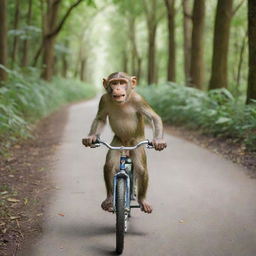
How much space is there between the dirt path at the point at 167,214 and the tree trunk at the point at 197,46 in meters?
7.67

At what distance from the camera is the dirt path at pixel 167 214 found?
3922mm

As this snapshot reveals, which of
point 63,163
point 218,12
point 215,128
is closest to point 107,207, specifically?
point 63,163

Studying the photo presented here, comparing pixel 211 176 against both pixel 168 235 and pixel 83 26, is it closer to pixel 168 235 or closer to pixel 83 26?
pixel 168 235

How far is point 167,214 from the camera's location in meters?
4.88

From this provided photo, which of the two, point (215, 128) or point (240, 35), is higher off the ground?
point (240, 35)

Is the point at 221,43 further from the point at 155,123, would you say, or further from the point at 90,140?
the point at 90,140

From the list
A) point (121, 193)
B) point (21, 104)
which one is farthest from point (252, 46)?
point (21, 104)

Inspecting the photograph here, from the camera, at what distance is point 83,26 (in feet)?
141

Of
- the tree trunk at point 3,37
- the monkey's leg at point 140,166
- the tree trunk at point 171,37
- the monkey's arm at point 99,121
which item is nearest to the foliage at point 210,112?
the tree trunk at point 171,37

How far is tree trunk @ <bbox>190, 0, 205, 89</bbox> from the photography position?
46.3 feet

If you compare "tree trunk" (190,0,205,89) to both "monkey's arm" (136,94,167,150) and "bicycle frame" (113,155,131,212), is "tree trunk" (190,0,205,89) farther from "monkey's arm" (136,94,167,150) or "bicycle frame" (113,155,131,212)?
"bicycle frame" (113,155,131,212)

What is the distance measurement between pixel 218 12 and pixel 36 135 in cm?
710

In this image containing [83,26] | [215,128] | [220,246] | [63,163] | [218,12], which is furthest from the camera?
[83,26]

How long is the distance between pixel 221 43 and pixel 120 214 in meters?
9.89
